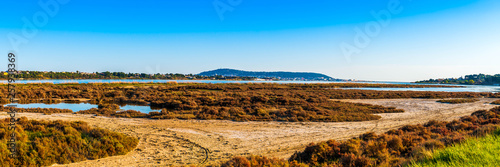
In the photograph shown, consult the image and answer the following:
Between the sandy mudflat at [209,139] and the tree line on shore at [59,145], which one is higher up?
the tree line on shore at [59,145]

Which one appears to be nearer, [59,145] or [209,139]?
[59,145]

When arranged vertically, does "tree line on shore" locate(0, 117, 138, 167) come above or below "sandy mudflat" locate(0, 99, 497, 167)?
above

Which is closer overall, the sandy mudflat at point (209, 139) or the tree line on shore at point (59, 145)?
the tree line on shore at point (59, 145)

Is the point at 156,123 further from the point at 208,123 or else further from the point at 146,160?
the point at 146,160

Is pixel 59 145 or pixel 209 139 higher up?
pixel 59 145

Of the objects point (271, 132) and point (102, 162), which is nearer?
point (102, 162)

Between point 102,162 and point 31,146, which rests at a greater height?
point 31,146

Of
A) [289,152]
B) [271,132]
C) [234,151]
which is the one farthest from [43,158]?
[271,132]

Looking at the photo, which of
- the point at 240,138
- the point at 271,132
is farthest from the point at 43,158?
the point at 271,132

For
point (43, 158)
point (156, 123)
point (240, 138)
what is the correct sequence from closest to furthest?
point (43, 158)
point (240, 138)
point (156, 123)

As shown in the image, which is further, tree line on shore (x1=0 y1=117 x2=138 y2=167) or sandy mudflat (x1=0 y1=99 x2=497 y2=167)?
sandy mudflat (x1=0 y1=99 x2=497 y2=167)

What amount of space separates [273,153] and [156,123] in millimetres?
11086

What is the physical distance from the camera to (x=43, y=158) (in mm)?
9734

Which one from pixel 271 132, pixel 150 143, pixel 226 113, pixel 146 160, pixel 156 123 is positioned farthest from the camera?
pixel 226 113
